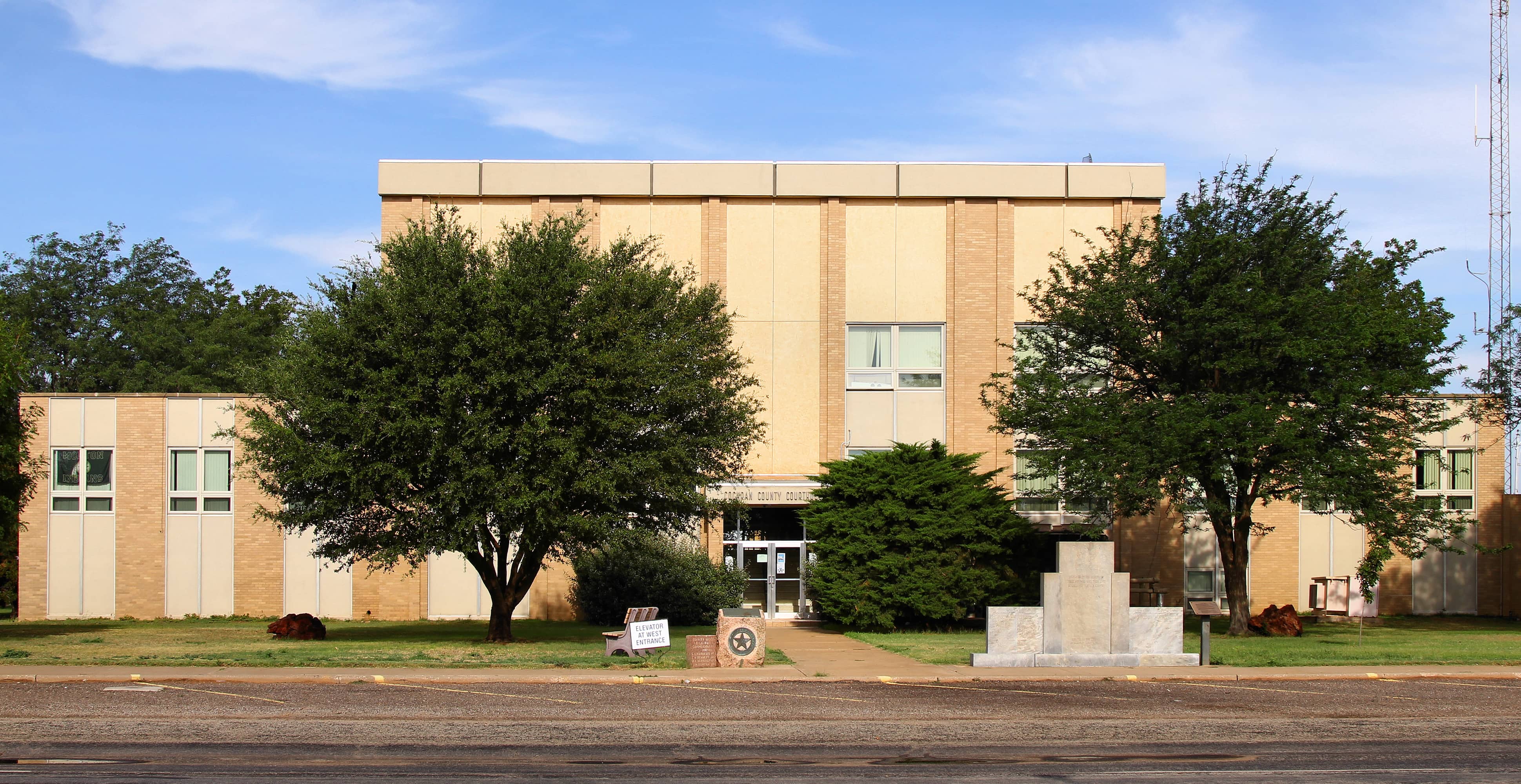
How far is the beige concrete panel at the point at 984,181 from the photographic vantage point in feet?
117

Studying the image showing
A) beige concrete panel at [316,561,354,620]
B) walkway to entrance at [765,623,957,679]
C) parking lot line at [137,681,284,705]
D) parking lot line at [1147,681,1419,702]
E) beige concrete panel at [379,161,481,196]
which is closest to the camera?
parking lot line at [137,681,284,705]

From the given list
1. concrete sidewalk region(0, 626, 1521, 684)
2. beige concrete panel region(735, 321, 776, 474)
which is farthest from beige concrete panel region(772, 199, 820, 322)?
concrete sidewalk region(0, 626, 1521, 684)

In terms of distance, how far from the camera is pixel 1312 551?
119 feet

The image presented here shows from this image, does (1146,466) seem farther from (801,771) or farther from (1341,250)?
(801,771)

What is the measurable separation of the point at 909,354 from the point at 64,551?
24.3 m

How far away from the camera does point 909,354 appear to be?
117 ft

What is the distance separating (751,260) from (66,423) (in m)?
19.8

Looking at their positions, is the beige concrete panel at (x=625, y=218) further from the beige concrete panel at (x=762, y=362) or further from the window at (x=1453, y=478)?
the window at (x=1453, y=478)

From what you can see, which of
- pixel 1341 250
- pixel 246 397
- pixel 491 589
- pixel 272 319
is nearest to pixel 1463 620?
pixel 1341 250

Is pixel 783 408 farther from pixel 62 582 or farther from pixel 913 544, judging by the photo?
pixel 62 582

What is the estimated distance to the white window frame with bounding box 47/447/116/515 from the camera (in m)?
34.9

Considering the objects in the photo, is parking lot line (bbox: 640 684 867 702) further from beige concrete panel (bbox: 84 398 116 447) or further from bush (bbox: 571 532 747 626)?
beige concrete panel (bbox: 84 398 116 447)

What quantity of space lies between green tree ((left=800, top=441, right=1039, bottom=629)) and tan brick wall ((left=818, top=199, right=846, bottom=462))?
5.76m

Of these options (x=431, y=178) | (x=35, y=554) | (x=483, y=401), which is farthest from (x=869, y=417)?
(x=35, y=554)
